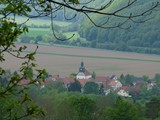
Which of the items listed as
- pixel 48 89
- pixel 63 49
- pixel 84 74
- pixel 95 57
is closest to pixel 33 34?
pixel 63 49

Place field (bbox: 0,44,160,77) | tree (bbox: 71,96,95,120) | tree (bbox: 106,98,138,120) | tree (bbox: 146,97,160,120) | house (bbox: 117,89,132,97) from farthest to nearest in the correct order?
field (bbox: 0,44,160,77), house (bbox: 117,89,132,97), tree (bbox: 146,97,160,120), tree (bbox: 71,96,95,120), tree (bbox: 106,98,138,120)

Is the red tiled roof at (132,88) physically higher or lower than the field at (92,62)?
higher

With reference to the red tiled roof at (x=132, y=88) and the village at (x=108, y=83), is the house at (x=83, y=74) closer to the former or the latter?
the village at (x=108, y=83)

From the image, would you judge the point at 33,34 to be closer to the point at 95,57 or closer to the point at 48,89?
the point at 95,57

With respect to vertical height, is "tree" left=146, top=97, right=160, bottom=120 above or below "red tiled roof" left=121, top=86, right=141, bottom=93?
above

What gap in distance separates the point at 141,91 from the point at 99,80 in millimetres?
7458

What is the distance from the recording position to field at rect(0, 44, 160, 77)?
5206cm

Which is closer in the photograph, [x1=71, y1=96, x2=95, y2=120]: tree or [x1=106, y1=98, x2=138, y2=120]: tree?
[x1=106, y1=98, x2=138, y2=120]: tree

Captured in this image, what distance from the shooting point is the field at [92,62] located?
52062mm

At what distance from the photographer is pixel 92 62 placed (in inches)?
2323

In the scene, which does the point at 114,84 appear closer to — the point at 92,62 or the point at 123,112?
the point at 92,62

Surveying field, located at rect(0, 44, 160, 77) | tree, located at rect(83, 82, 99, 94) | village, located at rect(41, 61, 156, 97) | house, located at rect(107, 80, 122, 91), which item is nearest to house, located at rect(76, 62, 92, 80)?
village, located at rect(41, 61, 156, 97)

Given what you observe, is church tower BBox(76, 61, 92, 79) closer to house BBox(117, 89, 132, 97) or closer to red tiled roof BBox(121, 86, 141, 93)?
red tiled roof BBox(121, 86, 141, 93)

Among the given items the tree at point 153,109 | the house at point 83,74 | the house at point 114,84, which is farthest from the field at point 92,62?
the tree at point 153,109
